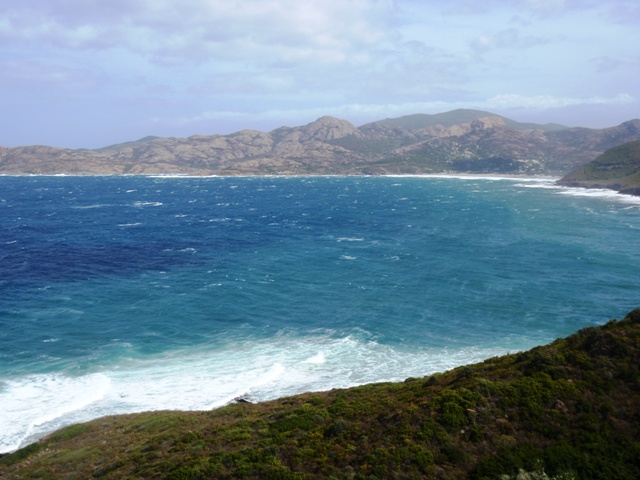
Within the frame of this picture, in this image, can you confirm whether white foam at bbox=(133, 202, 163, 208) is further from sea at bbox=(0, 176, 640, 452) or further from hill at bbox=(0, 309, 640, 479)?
hill at bbox=(0, 309, 640, 479)

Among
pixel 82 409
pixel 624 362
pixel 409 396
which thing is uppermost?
pixel 624 362

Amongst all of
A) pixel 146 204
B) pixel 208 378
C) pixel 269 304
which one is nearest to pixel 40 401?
pixel 208 378

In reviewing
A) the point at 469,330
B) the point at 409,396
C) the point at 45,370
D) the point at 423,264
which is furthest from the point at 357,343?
the point at 423,264

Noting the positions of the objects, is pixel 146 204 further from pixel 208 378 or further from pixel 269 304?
pixel 208 378

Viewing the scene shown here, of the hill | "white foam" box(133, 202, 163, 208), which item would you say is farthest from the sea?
"white foam" box(133, 202, 163, 208)

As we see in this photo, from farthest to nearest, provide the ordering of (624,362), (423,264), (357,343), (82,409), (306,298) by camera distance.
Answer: (423,264), (306,298), (357,343), (82,409), (624,362)

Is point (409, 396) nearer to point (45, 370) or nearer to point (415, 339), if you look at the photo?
point (415, 339)
